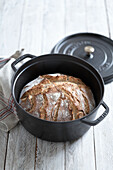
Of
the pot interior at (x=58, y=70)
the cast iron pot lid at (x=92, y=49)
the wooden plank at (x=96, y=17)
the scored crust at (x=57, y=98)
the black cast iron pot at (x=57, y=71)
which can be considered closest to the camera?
the black cast iron pot at (x=57, y=71)

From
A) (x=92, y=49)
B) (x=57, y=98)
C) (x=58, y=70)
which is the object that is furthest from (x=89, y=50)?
(x=57, y=98)

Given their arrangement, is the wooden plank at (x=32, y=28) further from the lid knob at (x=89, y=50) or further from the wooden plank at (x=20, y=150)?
the wooden plank at (x=20, y=150)

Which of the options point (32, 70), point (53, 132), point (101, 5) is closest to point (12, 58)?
point (32, 70)

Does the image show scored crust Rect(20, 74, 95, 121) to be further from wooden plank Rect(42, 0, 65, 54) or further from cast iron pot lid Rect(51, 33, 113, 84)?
wooden plank Rect(42, 0, 65, 54)

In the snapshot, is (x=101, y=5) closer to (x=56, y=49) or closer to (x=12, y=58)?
(x=56, y=49)

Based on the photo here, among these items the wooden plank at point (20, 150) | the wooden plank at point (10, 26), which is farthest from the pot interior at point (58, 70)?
the wooden plank at point (10, 26)

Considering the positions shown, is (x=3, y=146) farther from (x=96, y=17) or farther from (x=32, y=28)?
(x=96, y=17)

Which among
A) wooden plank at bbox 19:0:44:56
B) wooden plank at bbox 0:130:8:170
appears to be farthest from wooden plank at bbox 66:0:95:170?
wooden plank at bbox 19:0:44:56
